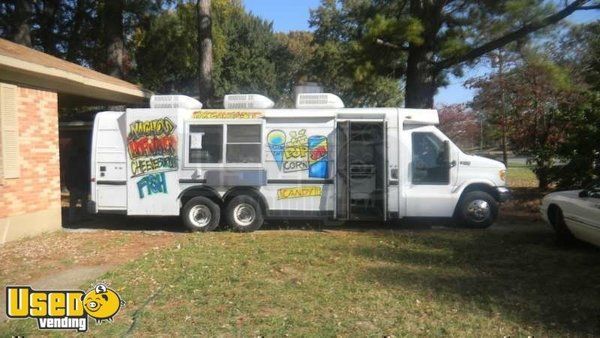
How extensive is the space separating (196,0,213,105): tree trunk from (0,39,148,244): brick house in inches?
187

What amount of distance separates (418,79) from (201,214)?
7.12 meters

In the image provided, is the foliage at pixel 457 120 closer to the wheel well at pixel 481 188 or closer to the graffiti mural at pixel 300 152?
the wheel well at pixel 481 188

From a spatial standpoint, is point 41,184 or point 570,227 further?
point 41,184

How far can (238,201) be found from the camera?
36.4ft

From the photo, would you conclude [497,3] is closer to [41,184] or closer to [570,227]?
[570,227]

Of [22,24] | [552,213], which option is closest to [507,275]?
[552,213]

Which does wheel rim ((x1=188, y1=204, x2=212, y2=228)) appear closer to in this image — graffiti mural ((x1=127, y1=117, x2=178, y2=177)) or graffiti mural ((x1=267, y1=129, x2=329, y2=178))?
graffiti mural ((x1=127, y1=117, x2=178, y2=177))

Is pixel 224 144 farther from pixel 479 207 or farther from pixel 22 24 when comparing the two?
pixel 22 24

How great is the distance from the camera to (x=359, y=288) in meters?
6.71

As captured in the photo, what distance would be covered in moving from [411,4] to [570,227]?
843cm

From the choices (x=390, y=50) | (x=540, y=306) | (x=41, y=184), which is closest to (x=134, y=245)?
(x=41, y=184)

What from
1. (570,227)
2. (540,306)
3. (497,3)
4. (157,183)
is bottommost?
(540,306)

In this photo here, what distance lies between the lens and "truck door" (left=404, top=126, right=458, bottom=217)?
1092cm

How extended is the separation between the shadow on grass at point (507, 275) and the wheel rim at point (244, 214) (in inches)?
111
